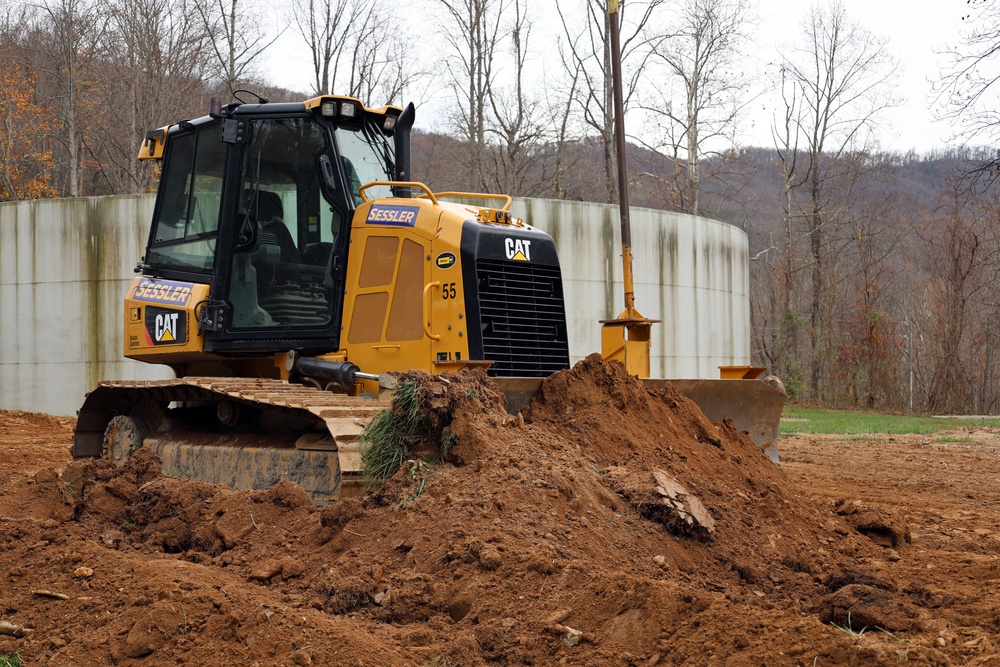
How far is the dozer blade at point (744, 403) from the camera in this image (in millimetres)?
7809

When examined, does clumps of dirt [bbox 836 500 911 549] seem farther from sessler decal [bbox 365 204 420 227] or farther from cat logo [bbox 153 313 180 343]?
cat logo [bbox 153 313 180 343]

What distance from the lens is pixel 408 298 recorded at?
24.1 ft

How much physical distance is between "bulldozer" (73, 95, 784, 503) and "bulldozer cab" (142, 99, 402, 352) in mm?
12

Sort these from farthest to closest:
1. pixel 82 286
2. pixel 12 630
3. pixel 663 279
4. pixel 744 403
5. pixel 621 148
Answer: pixel 663 279, pixel 82 286, pixel 621 148, pixel 744 403, pixel 12 630

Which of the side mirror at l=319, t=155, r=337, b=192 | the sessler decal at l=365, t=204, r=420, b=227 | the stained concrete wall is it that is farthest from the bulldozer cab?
the stained concrete wall

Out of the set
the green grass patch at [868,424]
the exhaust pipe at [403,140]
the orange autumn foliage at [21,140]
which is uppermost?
the orange autumn foliage at [21,140]

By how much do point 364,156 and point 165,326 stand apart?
2.22 meters

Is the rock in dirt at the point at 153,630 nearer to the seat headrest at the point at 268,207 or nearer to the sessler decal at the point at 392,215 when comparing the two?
the sessler decal at the point at 392,215

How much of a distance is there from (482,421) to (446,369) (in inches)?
43.9

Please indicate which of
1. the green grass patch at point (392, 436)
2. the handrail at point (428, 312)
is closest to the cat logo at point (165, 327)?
the handrail at point (428, 312)

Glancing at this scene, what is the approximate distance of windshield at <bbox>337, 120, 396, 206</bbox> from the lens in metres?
7.83

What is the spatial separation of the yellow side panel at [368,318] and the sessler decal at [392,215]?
537mm

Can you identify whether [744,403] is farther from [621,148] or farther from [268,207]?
[268,207]

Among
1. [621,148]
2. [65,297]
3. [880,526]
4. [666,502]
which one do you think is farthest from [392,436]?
[65,297]
